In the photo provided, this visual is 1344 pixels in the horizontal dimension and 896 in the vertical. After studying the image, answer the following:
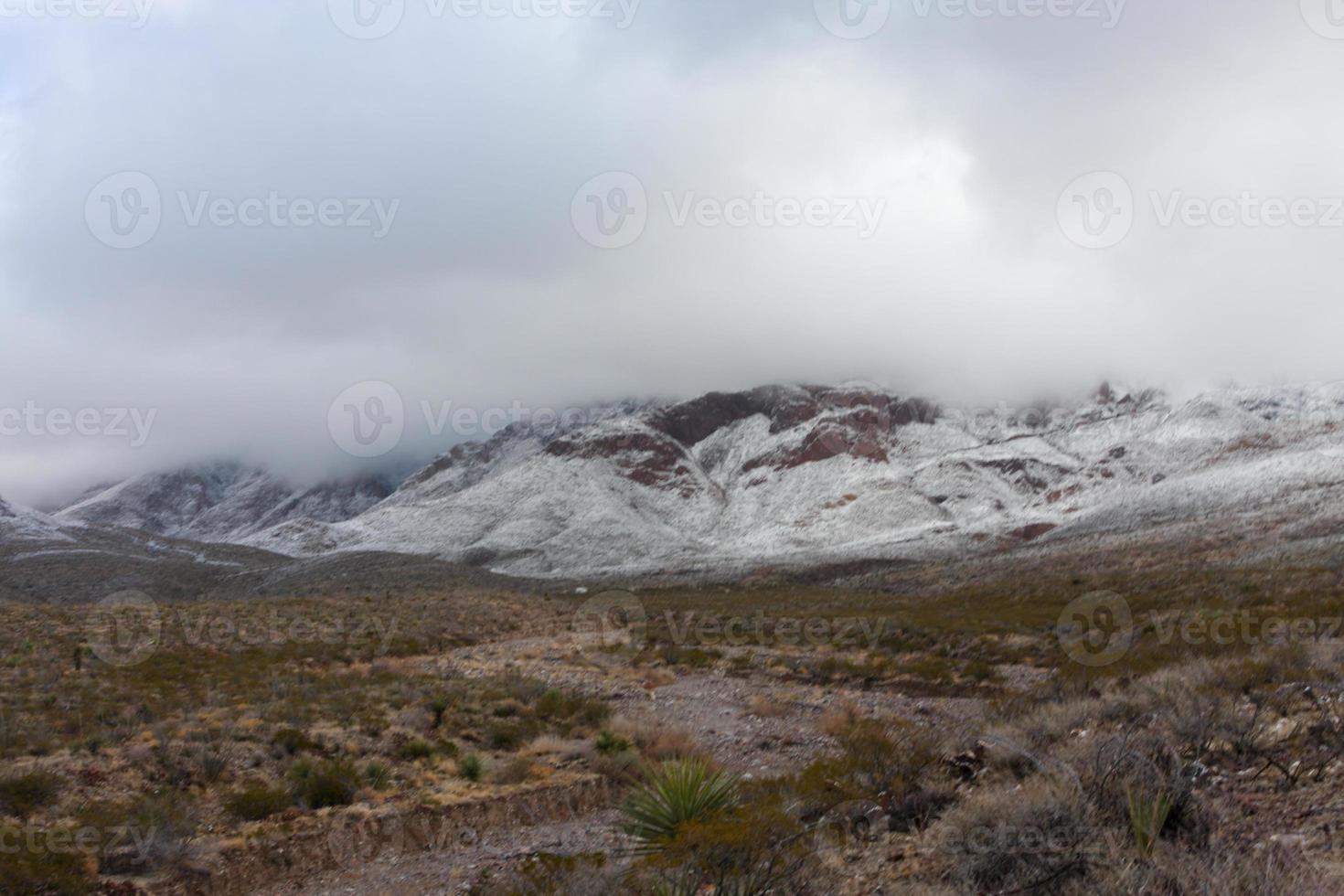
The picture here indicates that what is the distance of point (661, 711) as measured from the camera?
53.8 ft

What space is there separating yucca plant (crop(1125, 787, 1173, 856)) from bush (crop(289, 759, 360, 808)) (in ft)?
27.9

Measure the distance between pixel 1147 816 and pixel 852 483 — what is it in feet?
397

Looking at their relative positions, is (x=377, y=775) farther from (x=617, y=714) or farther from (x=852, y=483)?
(x=852, y=483)

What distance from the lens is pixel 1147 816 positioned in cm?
495

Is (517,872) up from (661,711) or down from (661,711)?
up

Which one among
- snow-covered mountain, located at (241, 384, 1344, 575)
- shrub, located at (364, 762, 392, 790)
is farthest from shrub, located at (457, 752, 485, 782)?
snow-covered mountain, located at (241, 384, 1344, 575)

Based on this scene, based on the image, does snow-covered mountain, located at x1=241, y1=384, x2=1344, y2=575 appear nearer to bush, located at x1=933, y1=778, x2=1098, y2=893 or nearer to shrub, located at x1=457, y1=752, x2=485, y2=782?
shrub, located at x1=457, y1=752, x2=485, y2=782

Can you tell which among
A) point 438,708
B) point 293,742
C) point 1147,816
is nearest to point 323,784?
point 293,742

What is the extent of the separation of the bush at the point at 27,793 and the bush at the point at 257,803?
179 cm

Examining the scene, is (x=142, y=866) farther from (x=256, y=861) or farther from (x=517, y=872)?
(x=517, y=872)

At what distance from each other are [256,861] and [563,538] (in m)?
102

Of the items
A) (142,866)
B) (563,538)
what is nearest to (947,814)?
(142,866)

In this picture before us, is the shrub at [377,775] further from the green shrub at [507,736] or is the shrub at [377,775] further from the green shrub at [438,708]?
the green shrub at [438,708]

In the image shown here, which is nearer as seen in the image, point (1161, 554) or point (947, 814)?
point (947, 814)
